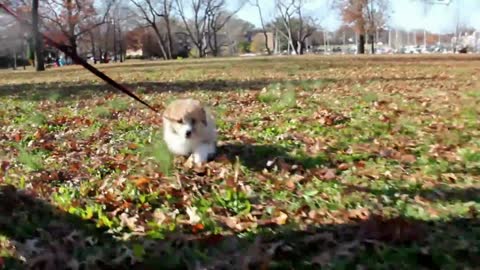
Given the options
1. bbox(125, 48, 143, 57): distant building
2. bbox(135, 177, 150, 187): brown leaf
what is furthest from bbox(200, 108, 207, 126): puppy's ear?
bbox(125, 48, 143, 57): distant building

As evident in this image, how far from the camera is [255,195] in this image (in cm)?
381

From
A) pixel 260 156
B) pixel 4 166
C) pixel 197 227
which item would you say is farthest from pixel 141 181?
pixel 4 166

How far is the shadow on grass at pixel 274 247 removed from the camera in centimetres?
278

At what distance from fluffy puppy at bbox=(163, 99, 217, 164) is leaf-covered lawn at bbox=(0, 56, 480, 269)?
118 mm

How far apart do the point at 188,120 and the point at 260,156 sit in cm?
76

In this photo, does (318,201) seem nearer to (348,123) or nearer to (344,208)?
(344,208)

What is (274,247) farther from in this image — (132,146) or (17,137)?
(17,137)

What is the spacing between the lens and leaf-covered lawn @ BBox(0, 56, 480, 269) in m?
2.90

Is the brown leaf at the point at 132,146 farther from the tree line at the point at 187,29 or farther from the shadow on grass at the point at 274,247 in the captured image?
the tree line at the point at 187,29

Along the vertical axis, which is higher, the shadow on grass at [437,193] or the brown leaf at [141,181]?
the brown leaf at [141,181]

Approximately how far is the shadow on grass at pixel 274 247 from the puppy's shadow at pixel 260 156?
4.47 ft

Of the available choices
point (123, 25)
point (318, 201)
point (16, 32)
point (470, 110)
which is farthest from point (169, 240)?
point (123, 25)

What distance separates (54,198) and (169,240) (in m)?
1.21

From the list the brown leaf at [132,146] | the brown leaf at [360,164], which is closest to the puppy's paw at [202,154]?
the brown leaf at [132,146]
